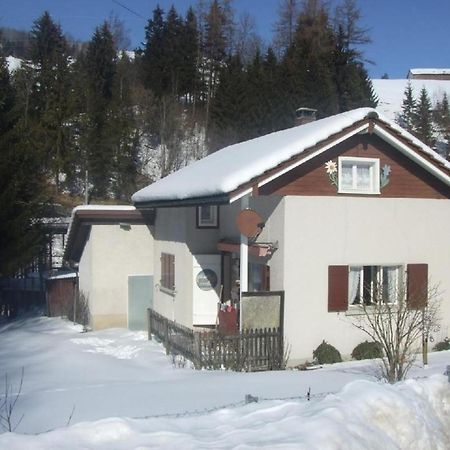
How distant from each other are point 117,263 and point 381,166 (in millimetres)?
8358

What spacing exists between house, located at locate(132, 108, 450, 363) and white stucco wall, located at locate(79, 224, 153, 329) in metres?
3.16

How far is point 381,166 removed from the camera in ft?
47.0

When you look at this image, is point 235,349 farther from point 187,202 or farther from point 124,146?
point 124,146

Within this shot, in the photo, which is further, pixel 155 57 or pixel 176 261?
pixel 155 57

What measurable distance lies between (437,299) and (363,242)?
2620mm

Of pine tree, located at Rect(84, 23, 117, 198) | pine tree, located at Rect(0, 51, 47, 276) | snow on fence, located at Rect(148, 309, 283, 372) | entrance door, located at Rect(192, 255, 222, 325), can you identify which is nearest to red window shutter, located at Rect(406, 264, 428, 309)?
snow on fence, located at Rect(148, 309, 283, 372)

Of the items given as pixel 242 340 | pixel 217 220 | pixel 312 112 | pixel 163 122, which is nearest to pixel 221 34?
pixel 163 122

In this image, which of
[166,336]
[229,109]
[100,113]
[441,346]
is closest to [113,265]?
[166,336]

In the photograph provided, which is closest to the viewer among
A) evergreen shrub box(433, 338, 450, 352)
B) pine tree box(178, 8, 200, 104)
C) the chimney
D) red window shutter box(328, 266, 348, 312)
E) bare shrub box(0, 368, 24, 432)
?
bare shrub box(0, 368, 24, 432)

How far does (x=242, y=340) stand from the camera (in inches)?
492

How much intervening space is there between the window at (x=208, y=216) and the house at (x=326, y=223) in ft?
0.71

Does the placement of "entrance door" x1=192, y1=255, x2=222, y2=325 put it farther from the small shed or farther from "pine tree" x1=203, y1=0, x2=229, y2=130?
"pine tree" x1=203, y1=0, x2=229, y2=130

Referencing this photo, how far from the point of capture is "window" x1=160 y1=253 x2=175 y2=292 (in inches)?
670

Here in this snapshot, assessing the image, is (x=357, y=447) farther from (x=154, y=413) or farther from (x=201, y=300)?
(x=201, y=300)
